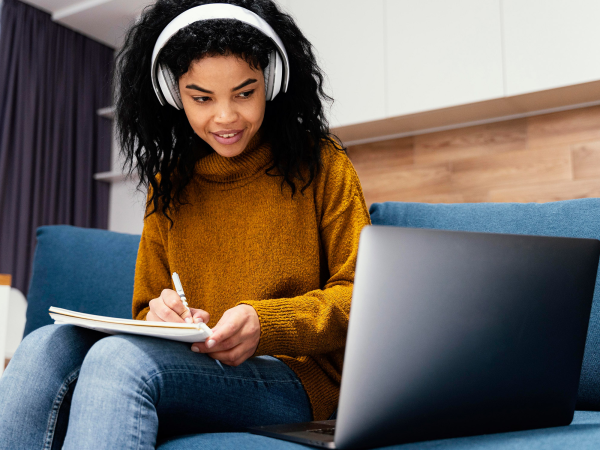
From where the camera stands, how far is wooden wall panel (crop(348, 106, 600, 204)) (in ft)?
6.84

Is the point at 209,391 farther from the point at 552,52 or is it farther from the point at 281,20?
the point at 552,52

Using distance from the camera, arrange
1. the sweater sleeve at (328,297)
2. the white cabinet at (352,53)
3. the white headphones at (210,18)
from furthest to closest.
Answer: the white cabinet at (352,53), the white headphones at (210,18), the sweater sleeve at (328,297)

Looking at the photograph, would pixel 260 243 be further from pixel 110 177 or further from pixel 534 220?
pixel 110 177

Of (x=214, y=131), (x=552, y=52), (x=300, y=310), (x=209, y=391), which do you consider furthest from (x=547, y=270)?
(x=552, y=52)

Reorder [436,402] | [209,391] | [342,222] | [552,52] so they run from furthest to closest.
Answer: [552,52]
[342,222]
[209,391]
[436,402]

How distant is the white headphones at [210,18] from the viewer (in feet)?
3.02

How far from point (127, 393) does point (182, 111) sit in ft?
2.10

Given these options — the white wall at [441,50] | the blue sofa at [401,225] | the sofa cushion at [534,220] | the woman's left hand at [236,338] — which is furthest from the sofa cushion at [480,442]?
the white wall at [441,50]

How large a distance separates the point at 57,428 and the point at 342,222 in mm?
548

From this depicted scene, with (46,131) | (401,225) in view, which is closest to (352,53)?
(401,225)

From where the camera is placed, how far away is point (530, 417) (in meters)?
0.68

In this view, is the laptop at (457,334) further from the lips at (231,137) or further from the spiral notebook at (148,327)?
the lips at (231,137)

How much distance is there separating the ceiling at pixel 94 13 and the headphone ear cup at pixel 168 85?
2.15 meters

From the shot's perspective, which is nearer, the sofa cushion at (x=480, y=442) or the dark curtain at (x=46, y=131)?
the sofa cushion at (x=480, y=442)
